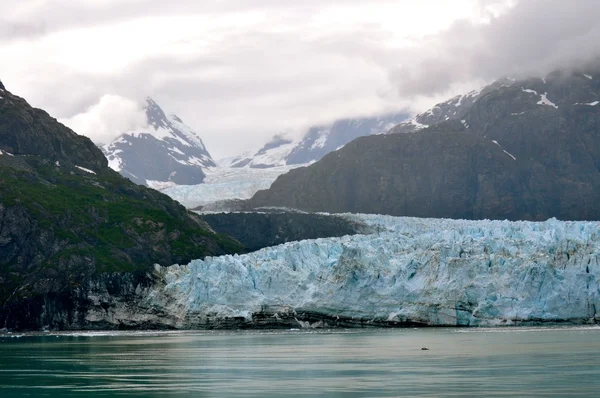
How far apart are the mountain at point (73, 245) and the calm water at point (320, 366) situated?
31.6m

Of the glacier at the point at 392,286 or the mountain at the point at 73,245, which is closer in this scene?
the glacier at the point at 392,286

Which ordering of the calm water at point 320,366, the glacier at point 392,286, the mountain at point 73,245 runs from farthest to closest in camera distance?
the mountain at point 73,245
the glacier at point 392,286
the calm water at point 320,366

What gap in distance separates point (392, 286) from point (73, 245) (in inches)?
2400

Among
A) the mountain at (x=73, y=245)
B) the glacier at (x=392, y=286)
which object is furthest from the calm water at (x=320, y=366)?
the mountain at (x=73, y=245)

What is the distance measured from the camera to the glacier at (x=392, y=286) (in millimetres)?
114125

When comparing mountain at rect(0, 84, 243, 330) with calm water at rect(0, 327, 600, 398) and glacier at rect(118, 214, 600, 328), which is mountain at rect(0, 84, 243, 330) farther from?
calm water at rect(0, 327, 600, 398)

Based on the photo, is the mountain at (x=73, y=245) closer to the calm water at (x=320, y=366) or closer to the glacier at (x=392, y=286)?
the glacier at (x=392, y=286)

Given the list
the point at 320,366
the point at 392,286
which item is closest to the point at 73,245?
the point at 392,286

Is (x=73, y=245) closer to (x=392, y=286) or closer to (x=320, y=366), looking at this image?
(x=392, y=286)

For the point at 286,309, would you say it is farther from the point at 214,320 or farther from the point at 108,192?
the point at 108,192

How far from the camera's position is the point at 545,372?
2386 inches

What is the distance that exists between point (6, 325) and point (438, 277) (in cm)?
5799

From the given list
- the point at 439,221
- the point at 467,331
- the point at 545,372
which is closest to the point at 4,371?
the point at 545,372

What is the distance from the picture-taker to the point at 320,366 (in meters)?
68.7
